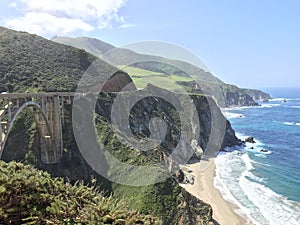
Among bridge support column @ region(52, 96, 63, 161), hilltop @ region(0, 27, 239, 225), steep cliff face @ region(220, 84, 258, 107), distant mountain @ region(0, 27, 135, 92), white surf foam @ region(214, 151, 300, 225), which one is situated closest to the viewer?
hilltop @ region(0, 27, 239, 225)

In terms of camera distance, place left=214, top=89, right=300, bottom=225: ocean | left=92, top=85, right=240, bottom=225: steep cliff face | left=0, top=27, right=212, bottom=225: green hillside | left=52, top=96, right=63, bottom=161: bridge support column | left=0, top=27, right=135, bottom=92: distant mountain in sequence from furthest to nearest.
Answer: left=0, top=27, right=135, bottom=92: distant mountain
left=214, top=89, right=300, bottom=225: ocean
left=52, top=96, right=63, bottom=161: bridge support column
left=92, top=85, right=240, bottom=225: steep cliff face
left=0, top=27, right=212, bottom=225: green hillside

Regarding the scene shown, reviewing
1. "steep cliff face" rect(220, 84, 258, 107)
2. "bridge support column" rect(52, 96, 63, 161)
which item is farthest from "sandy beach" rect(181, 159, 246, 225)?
"steep cliff face" rect(220, 84, 258, 107)

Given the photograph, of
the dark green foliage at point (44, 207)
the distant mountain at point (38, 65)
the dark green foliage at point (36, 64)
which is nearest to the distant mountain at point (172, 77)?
the distant mountain at point (38, 65)

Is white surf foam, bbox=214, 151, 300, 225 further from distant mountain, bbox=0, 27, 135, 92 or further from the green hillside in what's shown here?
distant mountain, bbox=0, 27, 135, 92

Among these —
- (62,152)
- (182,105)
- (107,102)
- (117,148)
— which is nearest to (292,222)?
(117,148)

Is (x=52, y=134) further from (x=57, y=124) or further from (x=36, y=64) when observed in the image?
(x=36, y=64)

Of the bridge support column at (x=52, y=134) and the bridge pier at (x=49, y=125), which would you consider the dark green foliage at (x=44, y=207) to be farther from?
the bridge support column at (x=52, y=134)
